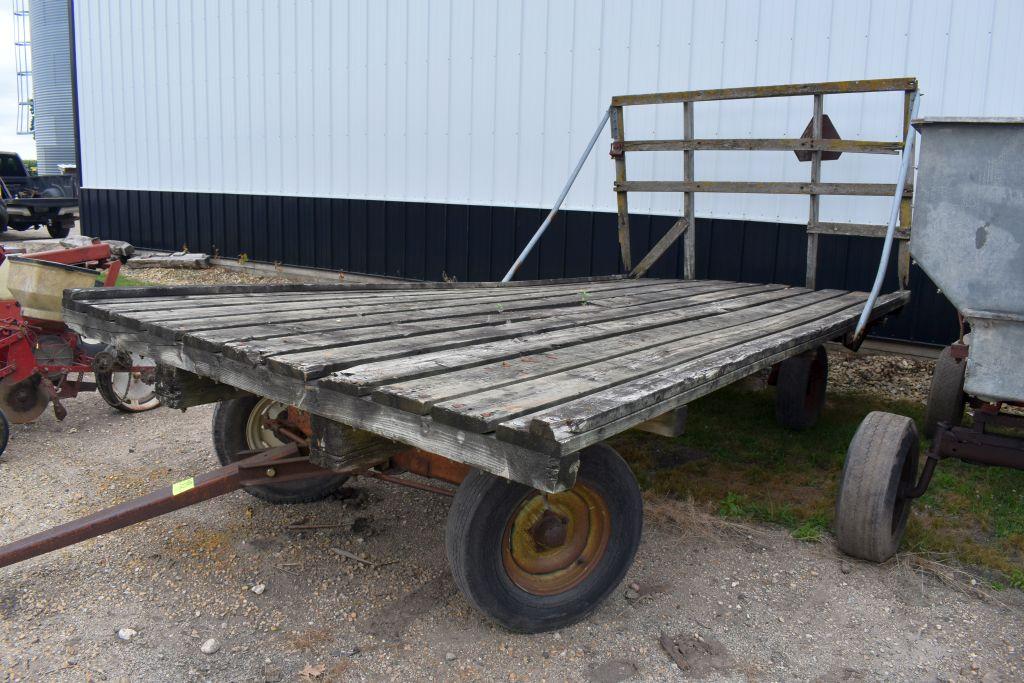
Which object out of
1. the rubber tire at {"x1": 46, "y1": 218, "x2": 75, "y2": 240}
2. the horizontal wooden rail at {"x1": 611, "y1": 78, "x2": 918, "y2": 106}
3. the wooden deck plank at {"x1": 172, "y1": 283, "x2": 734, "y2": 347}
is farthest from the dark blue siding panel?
the rubber tire at {"x1": 46, "y1": 218, "x2": 75, "y2": 240}

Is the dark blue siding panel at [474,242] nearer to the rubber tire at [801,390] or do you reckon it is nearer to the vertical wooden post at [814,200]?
the vertical wooden post at [814,200]

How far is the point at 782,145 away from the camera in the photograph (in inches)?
232

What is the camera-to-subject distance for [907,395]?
626 centimetres

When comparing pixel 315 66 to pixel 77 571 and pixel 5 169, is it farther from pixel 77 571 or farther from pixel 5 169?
pixel 5 169

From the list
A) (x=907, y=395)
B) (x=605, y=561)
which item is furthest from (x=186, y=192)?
(x=605, y=561)

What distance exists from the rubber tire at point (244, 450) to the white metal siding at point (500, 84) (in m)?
4.78

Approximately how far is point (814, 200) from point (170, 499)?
4.99m

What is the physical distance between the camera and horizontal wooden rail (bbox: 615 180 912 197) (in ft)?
18.3

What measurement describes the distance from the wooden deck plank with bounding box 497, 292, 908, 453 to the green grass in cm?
91

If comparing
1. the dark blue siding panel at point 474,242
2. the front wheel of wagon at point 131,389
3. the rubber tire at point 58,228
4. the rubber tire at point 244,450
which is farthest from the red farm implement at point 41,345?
the rubber tire at point 58,228

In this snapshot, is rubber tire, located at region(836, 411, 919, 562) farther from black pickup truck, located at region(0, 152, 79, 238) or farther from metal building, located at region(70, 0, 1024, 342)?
black pickup truck, located at region(0, 152, 79, 238)

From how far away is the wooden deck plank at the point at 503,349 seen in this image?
8.11 ft

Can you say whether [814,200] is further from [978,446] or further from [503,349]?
[503,349]

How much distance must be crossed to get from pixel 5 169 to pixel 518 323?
2168 cm
